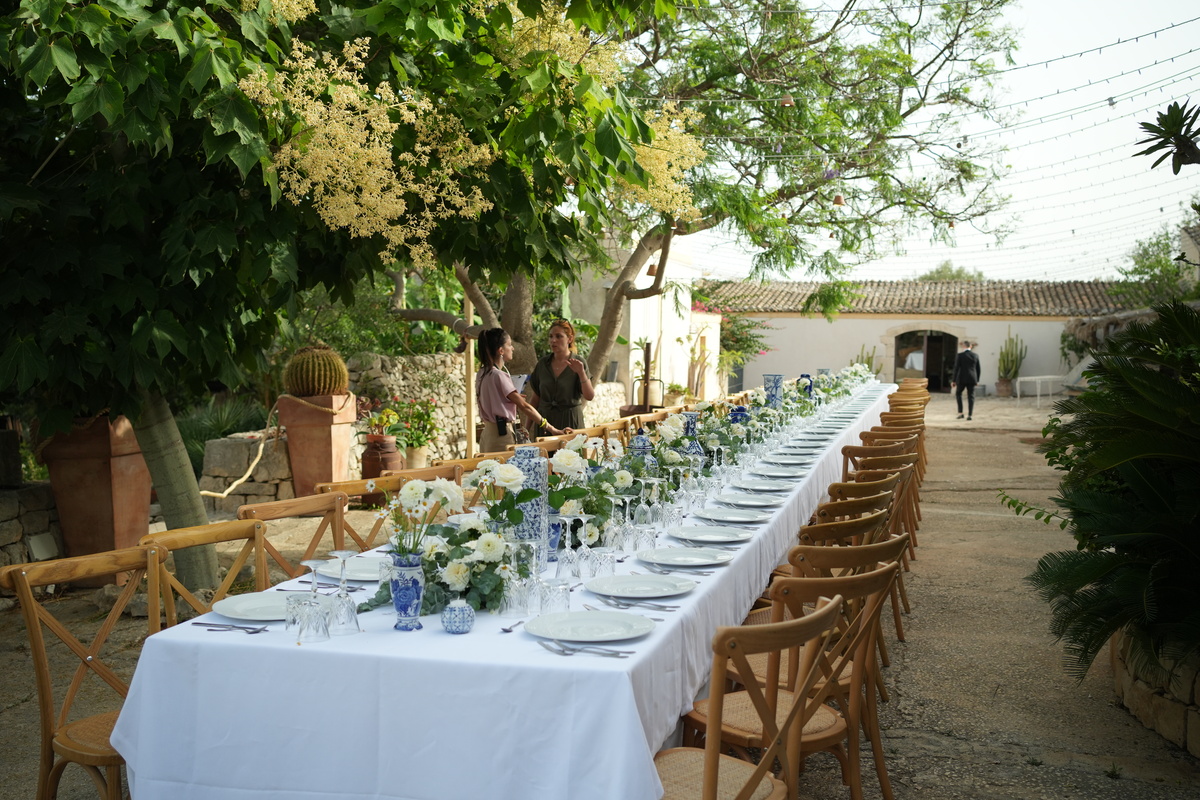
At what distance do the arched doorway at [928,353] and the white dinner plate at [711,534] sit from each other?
28656mm

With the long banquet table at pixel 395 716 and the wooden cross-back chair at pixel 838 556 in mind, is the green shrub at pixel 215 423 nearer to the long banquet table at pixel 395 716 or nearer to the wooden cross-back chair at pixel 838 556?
the long banquet table at pixel 395 716

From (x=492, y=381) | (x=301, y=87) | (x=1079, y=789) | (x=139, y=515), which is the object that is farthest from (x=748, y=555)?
(x=139, y=515)

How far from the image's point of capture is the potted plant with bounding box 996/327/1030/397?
28641 mm

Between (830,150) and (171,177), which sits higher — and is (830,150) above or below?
above

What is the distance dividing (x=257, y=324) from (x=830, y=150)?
19.5 ft

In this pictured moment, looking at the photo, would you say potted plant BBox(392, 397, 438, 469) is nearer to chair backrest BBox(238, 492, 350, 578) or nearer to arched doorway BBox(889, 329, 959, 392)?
chair backrest BBox(238, 492, 350, 578)

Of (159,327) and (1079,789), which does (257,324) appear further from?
(1079,789)

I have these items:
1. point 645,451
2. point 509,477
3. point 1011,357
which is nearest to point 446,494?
point 509,477

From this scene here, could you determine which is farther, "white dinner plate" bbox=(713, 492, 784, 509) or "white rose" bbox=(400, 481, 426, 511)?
"white dinner plate" bbox=(713, 492, 784, 509)

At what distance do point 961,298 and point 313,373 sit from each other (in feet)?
91.6

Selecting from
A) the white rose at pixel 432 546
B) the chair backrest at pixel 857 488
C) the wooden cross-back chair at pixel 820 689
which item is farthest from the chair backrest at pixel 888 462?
the white rose at pixel 432 546

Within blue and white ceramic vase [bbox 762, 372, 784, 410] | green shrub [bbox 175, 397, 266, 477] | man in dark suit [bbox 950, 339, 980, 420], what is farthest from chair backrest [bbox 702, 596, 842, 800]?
man in dark suit [bbox 950, 339, 980, 420]

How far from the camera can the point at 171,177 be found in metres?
4.06

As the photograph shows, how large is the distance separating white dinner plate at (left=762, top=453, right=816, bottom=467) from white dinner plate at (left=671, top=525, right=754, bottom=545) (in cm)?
190
